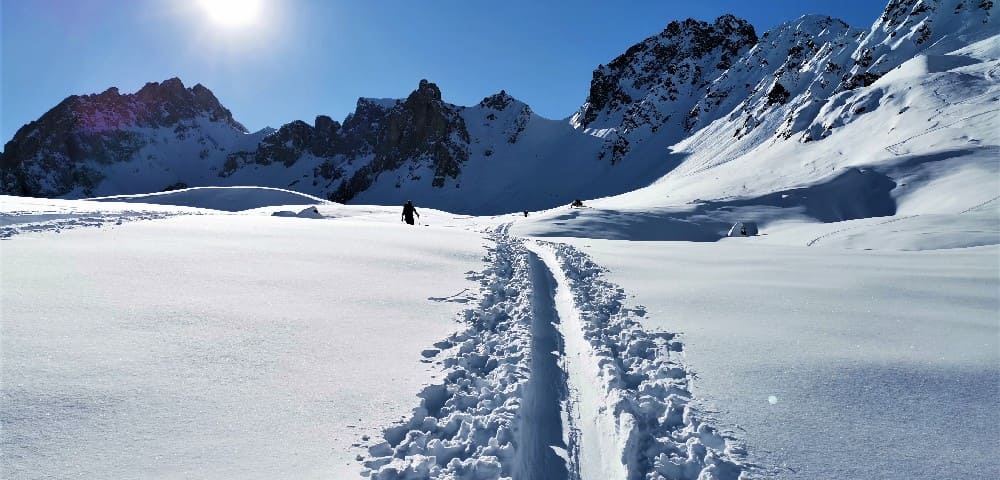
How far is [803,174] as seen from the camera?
38.5m

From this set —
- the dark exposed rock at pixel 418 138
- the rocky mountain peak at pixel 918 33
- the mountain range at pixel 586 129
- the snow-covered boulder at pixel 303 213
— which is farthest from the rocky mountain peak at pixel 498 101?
the snow-covered boulder at pixel 303 213

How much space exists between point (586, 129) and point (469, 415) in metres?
133

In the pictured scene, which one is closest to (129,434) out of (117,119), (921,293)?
(921,293)

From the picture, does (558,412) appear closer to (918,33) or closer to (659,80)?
(918,33)

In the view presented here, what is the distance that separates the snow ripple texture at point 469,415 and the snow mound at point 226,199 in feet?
157

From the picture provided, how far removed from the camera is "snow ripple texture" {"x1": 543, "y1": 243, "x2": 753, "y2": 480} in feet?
12.7

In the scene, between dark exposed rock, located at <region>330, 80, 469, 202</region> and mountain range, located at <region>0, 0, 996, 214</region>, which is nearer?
mountain range, located at <region>0, 0, 996, 214</region>

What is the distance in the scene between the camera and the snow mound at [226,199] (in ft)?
163

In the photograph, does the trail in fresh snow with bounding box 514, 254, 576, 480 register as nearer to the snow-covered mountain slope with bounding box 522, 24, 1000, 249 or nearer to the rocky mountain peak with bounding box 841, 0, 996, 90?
the snow-covered mountain slope with bounding box 522, 24, 1000, 249

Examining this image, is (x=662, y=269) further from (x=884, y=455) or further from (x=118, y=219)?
(x=118, y=219)

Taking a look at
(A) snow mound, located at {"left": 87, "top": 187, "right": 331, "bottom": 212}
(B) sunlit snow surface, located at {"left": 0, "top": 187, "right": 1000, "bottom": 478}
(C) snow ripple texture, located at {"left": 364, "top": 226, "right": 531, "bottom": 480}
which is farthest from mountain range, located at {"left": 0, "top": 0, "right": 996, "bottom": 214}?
(A) snow mound, located at {"left": 87, "top": 187, "right": 331, "bottom": 212}

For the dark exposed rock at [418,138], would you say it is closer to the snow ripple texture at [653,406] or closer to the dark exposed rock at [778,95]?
the dark exposed rock at [778,95]

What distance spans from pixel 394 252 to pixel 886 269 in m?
10.9

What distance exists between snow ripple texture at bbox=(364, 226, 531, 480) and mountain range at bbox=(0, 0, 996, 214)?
51064mm
